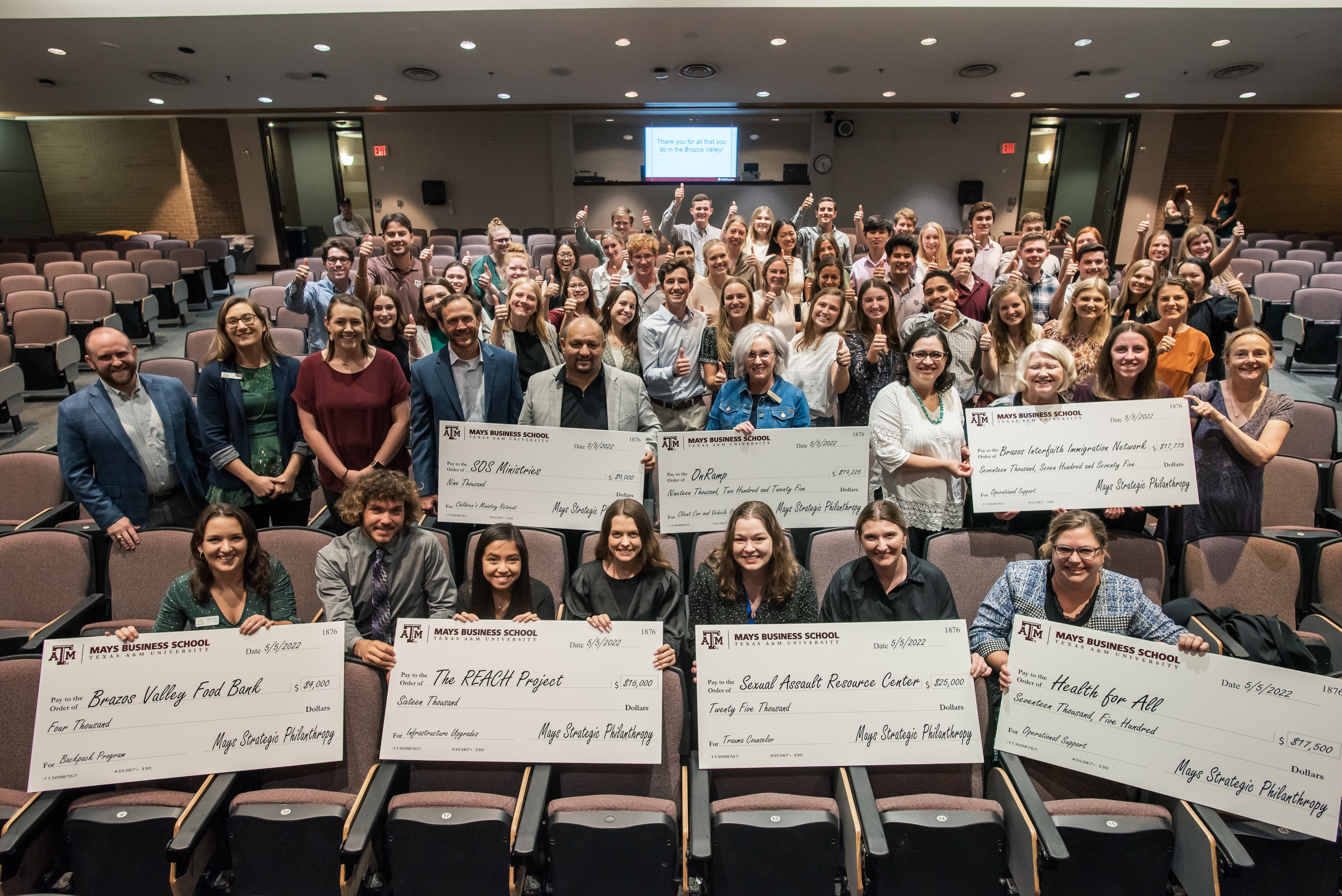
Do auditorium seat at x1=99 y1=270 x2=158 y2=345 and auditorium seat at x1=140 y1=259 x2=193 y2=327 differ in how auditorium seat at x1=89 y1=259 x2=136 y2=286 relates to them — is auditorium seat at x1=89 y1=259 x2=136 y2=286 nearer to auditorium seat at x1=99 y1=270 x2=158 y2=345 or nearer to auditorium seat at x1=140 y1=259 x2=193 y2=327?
auditorium seat at x1=140 y1=259 x2=193 y2=327

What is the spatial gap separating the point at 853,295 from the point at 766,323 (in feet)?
1.81

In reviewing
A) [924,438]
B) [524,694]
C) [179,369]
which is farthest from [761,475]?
[179,369]

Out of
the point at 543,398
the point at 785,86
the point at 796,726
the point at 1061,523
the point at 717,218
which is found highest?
the point at 785,86

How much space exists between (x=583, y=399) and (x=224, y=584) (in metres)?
1.52

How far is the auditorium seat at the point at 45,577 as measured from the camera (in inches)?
112

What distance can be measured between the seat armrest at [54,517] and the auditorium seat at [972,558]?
12.8 ft

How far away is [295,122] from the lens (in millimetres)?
14234

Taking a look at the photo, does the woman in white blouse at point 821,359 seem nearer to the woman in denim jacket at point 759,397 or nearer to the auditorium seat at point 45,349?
the woman in denim jacket at point 759,397

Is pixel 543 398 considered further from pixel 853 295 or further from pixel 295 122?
pixel 295 122

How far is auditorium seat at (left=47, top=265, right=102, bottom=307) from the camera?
26.0ft

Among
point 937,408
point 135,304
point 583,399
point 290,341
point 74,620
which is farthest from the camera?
point 135,304

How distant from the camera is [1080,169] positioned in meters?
14.3

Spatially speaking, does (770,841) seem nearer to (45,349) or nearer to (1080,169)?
(45,349)

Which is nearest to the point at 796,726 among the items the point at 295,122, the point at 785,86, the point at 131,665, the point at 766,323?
the point at 131,665
